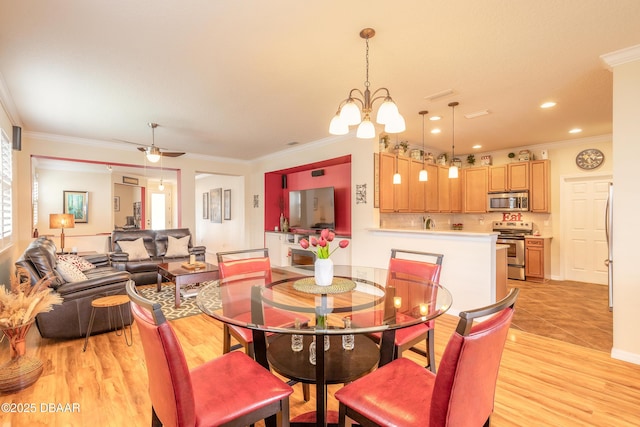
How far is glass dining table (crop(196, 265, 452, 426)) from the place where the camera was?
1550 millimetres

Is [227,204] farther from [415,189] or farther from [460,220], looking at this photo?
[460,220]

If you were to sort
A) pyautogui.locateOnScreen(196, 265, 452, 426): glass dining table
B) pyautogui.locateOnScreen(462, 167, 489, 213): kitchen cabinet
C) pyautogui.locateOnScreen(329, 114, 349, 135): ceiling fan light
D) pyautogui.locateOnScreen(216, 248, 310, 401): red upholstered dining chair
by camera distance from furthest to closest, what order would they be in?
pyautogui.locateOnScreen(462, 167, 489, 213): kitchen cabinet
pyautogui.locateOnScreen(329, 114, 349, 135): ceiling fan light
pyautogui.locateOnScreen(216, 248, 310, 401): red upholstered dining chair
pyautogui.locateOnScreen(196, 265, 452, 426): glass dining table

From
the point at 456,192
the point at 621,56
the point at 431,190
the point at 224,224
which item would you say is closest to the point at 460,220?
the point at 456,192

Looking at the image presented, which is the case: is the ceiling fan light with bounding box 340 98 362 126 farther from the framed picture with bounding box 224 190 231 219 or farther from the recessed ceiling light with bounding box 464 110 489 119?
the framed picture with bounding box 224 190 231 219

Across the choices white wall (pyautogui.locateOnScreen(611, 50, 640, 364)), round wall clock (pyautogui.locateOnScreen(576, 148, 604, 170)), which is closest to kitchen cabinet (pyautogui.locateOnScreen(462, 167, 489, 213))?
round wall clock (pyautogui.locateOnScreen(576, 148, 604, 170))

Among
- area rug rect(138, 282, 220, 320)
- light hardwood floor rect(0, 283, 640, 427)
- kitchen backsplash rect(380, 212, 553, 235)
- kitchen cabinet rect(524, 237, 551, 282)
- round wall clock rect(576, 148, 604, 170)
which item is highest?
round wall clock rect(576, 148, 604, 170)

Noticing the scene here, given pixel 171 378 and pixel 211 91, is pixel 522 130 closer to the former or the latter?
pixel 211 91

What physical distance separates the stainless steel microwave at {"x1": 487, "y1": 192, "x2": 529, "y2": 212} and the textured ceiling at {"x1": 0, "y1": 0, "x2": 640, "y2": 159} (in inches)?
67.6

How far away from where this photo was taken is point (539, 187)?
18.9 feet

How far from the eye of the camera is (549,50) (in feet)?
8.24

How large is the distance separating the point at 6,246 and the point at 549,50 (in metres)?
6.21

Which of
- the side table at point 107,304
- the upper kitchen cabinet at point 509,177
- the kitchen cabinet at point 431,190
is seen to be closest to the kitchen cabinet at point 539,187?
the upper kitchen cabinet at point 509,177

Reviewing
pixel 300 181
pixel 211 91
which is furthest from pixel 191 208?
pixel 211 91

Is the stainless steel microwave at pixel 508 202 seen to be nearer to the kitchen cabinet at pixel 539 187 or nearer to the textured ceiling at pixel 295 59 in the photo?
the kitchen cabinet at pixel 539 187
